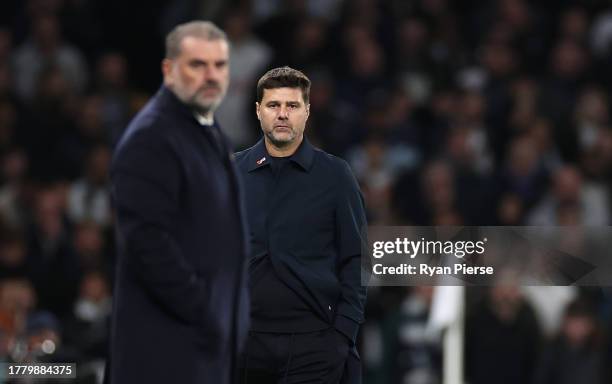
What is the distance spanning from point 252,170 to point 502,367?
13.7 ft

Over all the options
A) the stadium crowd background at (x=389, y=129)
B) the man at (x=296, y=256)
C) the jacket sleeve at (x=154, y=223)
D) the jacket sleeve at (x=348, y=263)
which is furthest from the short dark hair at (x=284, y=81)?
the stadium crowd background at (x=389, y=129)

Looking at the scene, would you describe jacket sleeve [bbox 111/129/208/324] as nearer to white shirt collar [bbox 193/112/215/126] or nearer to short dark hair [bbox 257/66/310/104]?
white shirt collar [bbox 193/112/215/126]

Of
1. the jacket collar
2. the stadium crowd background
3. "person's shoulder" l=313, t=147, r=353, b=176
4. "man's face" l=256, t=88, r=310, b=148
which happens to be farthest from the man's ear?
the stadium crowd background

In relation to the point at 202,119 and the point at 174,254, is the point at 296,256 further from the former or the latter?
the point at 174,254

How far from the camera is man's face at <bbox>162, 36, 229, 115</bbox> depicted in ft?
13.7

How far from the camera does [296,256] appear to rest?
5105 millimetres

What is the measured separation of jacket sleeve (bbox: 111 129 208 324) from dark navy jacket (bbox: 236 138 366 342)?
969 mm

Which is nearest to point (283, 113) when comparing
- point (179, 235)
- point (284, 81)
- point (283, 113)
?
point (283, 113)

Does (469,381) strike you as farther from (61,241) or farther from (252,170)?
(252,170)

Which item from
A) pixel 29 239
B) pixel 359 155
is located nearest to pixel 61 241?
pixel 29 239

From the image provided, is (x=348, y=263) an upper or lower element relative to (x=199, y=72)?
lower

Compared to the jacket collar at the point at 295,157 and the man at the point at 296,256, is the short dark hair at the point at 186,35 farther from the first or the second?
the jacket collar at the point at 295,157

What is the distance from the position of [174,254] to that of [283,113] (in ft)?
3.90

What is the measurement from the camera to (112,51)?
12477mm
